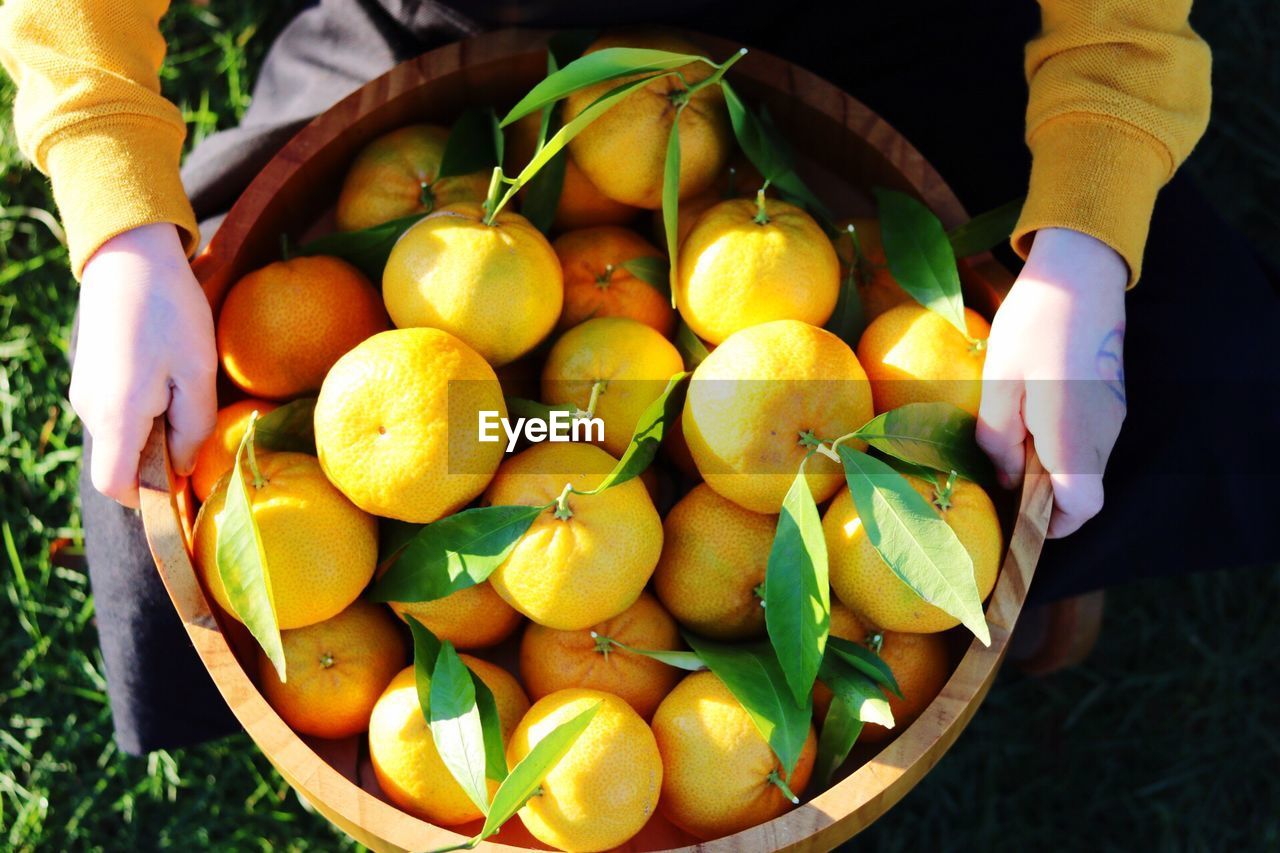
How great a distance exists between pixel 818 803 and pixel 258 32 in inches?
57.3

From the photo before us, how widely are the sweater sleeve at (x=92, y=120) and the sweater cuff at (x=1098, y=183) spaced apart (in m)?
0.72

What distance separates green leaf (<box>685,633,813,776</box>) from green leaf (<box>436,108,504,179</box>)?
0.46 m

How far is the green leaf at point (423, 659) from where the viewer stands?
85 cm

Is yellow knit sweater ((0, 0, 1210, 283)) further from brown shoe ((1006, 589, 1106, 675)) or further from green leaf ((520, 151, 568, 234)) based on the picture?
brown shoe ((1006, 589, 1106, 675))

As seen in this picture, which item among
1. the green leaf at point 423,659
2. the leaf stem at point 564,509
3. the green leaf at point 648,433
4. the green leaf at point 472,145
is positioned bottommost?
the green leaf at point 423,659

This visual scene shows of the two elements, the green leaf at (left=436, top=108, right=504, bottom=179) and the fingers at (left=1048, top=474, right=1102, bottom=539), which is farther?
the green leaf at (left=436, top=108, right=504, bottom=179)

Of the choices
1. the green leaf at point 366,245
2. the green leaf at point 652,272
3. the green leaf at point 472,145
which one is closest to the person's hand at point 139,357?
the green leaf at point 366,245

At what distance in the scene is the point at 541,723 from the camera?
2.78ft

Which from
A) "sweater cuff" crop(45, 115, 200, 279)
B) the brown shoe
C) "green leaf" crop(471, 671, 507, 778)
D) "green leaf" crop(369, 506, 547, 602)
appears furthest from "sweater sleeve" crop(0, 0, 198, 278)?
the brown shoe

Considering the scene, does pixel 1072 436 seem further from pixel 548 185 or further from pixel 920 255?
pixel 548 185

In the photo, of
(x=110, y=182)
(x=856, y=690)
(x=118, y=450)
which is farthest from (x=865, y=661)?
(x=110, y=182)

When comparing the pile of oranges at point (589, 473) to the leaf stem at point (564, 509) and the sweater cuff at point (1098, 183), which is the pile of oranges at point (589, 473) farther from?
the sweater cuff at point (1098, 183)

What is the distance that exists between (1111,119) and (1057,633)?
2.47 ft

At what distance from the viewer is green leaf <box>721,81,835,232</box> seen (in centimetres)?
96
